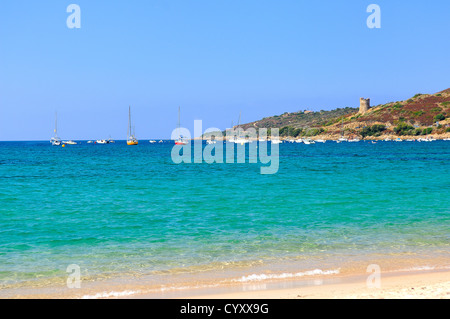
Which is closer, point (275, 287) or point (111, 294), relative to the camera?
point (111, 294)

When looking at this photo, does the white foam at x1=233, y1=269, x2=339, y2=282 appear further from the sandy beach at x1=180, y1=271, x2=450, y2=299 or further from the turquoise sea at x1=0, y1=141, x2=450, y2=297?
the sandy beach at x1=180, y1=271, x2=450, y2=299

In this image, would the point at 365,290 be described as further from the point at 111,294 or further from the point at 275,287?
the point at 111,294

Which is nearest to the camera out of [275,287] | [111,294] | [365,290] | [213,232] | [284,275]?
[365,290]

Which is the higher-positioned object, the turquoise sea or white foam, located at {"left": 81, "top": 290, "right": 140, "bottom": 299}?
the turquoise sea

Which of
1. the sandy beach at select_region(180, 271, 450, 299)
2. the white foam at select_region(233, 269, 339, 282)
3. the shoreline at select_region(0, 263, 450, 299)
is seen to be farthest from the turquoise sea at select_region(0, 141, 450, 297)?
the sandy beach at select_region(180, 271, 450, 299)

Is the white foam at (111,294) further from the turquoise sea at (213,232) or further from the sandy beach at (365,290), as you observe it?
the sandy beach at (365,290)

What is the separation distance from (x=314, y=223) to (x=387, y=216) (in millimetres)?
3537

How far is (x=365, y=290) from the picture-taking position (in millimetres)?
8852

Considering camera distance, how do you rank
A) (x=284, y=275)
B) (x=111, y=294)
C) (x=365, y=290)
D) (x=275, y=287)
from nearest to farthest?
(x=365, y=290)
(x=111, y=294)
(x=275, y=287)
(x=284, y=275)

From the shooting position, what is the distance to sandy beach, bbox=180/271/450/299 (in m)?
8.36

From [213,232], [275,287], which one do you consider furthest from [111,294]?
[213,232]

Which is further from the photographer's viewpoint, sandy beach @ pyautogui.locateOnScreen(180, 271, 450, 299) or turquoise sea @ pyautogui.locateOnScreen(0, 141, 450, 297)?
turquoise sea @ pyautogui.locateOnScreen(0, 141, 450, 297)

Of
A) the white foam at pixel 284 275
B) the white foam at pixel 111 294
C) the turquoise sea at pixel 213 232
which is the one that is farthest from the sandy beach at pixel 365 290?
the white foam at pixel 111 294
